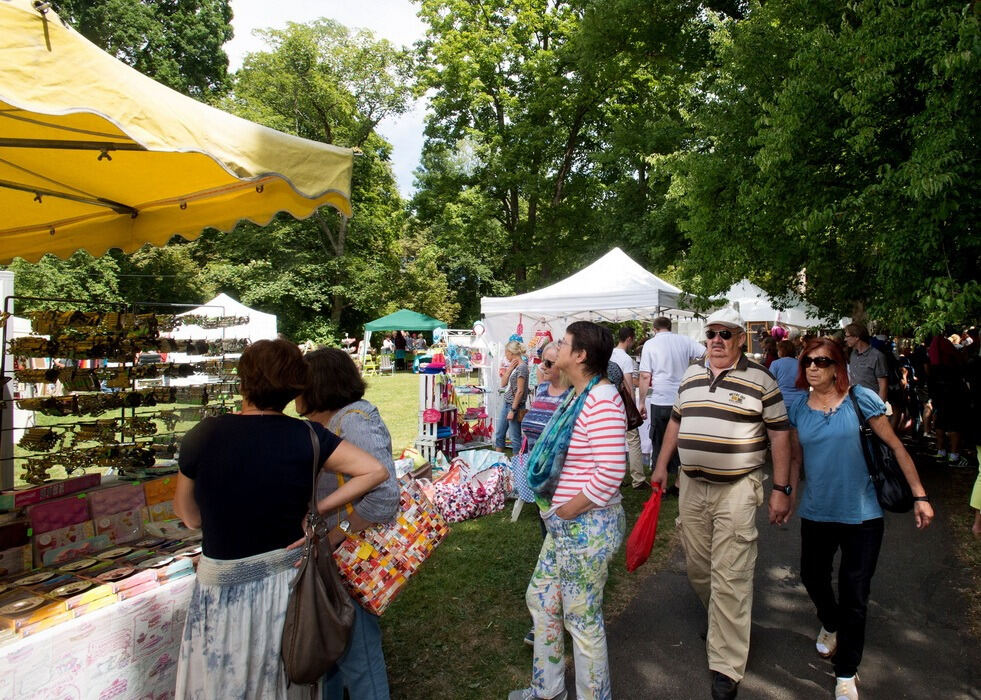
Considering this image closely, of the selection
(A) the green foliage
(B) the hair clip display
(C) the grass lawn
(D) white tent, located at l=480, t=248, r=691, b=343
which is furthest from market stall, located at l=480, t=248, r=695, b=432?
(A) the green foliage

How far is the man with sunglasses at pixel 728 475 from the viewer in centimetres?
290

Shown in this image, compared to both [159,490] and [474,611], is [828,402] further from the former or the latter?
[159,490]

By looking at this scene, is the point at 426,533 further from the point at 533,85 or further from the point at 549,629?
the point at 533,85

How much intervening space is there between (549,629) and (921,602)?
10.0 feet

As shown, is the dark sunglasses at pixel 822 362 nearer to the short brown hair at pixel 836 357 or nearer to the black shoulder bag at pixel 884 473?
the short brown hair at pixel 836 357

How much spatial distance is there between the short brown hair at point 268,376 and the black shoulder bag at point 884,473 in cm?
270

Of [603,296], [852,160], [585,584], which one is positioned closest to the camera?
[585,584]

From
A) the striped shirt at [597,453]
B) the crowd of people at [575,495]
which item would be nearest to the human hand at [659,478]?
the crowd of people at [575,495]

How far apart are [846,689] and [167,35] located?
112 feet

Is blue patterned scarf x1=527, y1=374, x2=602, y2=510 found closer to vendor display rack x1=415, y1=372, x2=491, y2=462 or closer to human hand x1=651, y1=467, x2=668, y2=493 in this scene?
human hand x1=651, y1=467, x2=668, y2=493

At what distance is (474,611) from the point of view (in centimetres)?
383

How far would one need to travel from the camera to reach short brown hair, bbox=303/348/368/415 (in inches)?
98.0

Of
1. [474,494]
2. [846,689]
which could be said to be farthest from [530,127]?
[846,689]

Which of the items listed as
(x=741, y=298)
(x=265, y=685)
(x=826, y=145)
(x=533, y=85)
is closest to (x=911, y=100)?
(x=826, y=145)
